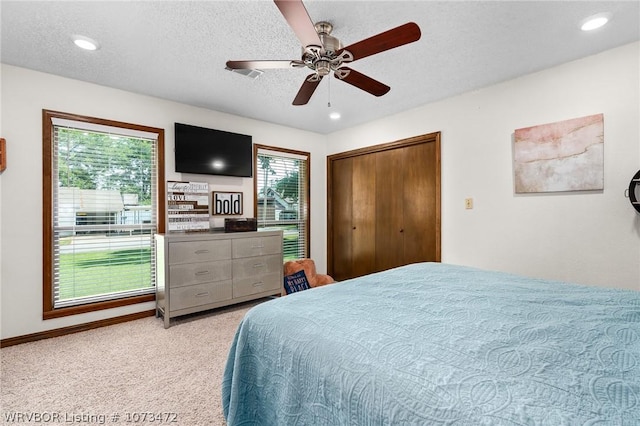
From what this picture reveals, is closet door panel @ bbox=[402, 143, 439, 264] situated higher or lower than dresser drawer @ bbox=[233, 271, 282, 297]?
higher

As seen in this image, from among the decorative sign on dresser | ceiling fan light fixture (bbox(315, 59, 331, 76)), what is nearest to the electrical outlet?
ceiling fan light fixture (bbox(315, 59, 331, 76))

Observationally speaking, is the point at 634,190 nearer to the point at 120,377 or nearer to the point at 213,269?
the point at 213,269

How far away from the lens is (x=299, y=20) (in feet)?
4.82

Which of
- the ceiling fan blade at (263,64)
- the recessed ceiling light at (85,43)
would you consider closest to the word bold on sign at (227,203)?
the recessed ceiling light at (85,43)

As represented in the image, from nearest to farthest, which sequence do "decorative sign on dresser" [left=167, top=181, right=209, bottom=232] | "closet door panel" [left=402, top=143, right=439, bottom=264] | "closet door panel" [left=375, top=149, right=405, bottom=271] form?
"decorative sign on dresser" [left=167, top=181, right=209, bottom=232] < "closet door panel" [left=402, top=143, right=439, bottom=264] < "closet door panel" [left=375, top=149, right=405, bottom=271]

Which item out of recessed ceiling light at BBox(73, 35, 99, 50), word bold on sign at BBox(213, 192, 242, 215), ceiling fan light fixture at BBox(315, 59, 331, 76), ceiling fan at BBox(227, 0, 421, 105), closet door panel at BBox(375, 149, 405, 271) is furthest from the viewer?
closet door panel at BBox(375, 149, 405, 271)

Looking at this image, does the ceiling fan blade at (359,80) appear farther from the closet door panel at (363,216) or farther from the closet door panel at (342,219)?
the closet door panel at (342,219)

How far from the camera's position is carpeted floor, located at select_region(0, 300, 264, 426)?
5.52 ft

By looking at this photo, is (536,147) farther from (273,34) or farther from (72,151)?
(72,151)

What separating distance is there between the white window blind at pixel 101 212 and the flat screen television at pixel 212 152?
0.31 m

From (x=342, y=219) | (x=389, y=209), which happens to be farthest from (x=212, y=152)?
(x=389, y=209)

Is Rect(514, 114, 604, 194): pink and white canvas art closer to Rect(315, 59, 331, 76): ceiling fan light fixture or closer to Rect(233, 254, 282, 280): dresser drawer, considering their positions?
Rect(315, 59, 331, 76): ceiling fan light fixture

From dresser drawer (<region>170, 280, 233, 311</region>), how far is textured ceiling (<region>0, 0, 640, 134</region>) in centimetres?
212

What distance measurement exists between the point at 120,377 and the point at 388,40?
2796 mm
